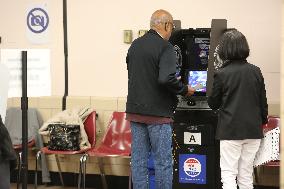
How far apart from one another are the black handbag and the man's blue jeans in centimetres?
140

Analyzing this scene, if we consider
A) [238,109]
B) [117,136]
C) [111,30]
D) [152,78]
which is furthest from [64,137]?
[238,109]

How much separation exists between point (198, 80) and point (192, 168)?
835 mm

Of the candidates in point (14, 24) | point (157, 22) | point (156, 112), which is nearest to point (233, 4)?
point (157, 22)

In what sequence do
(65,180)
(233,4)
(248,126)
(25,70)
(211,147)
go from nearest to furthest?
(25,70) → (248,126) → (211,147) → (233,4) → (65,180)

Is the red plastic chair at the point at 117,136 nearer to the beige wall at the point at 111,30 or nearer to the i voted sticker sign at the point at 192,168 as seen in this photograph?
Result: the beige wall at the point at 111,30

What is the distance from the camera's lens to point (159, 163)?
4160 mm

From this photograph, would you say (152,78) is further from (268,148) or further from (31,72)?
(31,72)

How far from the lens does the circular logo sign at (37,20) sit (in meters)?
6.16

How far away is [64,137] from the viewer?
214 inches

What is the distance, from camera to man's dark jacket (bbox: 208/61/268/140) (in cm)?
385

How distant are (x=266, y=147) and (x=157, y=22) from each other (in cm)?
128

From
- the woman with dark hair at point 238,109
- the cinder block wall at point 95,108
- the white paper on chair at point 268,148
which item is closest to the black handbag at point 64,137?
the cinder block wall at point 95,108

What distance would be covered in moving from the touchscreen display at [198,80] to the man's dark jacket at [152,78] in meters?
0.93

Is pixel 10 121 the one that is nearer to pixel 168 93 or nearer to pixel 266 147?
pixel 168 93
